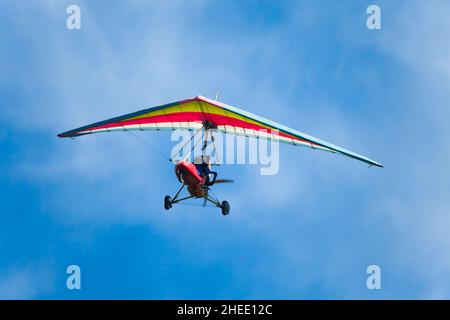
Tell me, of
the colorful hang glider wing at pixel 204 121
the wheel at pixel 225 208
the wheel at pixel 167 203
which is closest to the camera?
the colorful hang glider wing at pixel 204 121

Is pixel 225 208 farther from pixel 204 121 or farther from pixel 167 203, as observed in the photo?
pixel 204 121

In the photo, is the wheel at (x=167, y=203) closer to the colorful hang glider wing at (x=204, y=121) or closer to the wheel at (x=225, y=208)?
the wheel at (x=225, y=208)

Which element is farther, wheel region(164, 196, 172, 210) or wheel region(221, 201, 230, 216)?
wheel region(221, 201, 230, 216)

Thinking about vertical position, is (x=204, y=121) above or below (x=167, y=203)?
above

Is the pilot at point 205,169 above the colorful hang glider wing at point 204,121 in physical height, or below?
below

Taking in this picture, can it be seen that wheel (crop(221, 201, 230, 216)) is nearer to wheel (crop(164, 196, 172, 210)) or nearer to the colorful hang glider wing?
wheel (crop(164, 196, 172, 210))

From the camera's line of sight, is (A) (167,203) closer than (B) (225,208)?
Yes

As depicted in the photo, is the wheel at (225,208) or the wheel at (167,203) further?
the wheel at (225,208)

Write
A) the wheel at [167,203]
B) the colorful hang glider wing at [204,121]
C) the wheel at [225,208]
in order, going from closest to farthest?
the colorful hang glider wing at [204,121] < the wheel at [167,203] < the wheel at [225,208]

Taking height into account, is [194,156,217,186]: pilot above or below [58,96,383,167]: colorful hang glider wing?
below
